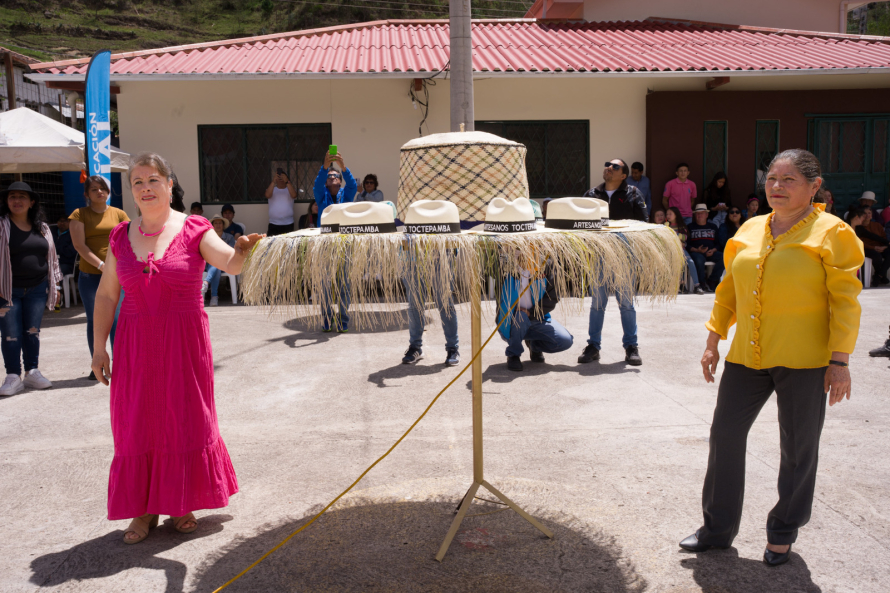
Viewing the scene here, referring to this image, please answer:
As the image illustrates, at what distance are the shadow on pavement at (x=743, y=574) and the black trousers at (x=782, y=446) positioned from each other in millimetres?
81

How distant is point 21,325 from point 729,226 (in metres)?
10.7

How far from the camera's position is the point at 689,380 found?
615cm

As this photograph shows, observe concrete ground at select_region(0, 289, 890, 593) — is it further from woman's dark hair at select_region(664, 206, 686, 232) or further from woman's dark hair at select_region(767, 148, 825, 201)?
woman's dark hair at select_region(664, 206, 686, 232)

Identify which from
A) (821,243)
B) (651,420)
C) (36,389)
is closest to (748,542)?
(821,243)

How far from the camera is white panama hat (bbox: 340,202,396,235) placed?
2.89m

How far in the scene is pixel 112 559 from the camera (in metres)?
3.20

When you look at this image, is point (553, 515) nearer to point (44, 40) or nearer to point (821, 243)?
point (821, 243)

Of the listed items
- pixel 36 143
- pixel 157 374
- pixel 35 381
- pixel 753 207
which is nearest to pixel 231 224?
pixel 36 143

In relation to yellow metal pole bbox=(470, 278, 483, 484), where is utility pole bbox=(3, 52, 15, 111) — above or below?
above

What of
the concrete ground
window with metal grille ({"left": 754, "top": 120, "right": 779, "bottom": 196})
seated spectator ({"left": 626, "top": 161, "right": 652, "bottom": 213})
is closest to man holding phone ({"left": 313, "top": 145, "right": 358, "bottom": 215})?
the concrete ground

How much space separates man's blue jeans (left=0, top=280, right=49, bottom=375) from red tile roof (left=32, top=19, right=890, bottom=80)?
253 inches

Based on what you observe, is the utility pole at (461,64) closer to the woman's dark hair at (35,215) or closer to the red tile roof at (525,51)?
the red tile roof at (525,51)

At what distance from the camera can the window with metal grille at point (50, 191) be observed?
1647 cm

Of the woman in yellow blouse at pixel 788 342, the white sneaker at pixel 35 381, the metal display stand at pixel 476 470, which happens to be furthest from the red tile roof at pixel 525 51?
the woman in yellow blouse at pixel 788 342
